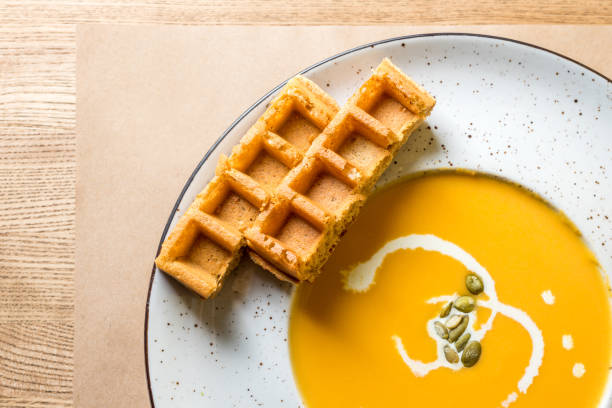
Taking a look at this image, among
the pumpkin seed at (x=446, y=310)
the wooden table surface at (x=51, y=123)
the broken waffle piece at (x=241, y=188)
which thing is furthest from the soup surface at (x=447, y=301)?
the wooden table surface at (x=51, y=123)

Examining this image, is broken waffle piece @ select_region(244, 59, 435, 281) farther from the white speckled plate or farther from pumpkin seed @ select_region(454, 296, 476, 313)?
pumpkin seed @ select_region(454, 296, 476, 313)

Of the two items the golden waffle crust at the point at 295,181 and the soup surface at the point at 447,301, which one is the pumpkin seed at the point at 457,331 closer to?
the soup surface at the point at 447,301

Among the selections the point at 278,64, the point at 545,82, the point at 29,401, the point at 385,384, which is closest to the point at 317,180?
the point at 278,64

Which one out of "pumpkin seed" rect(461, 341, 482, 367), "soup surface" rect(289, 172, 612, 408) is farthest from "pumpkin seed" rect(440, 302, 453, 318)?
"pumpkin seed" rect(461, 341, 482, 367)

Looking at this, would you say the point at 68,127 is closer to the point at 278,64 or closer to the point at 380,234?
the point at 278,64

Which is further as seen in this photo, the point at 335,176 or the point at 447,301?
the point at 447,301

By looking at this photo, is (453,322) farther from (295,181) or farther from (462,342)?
(295,181)

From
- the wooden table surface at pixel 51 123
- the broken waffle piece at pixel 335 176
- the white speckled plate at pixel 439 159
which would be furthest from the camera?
the wooden table surface at pixel 51 123

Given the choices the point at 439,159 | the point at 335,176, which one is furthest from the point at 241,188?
the point at 439,159
